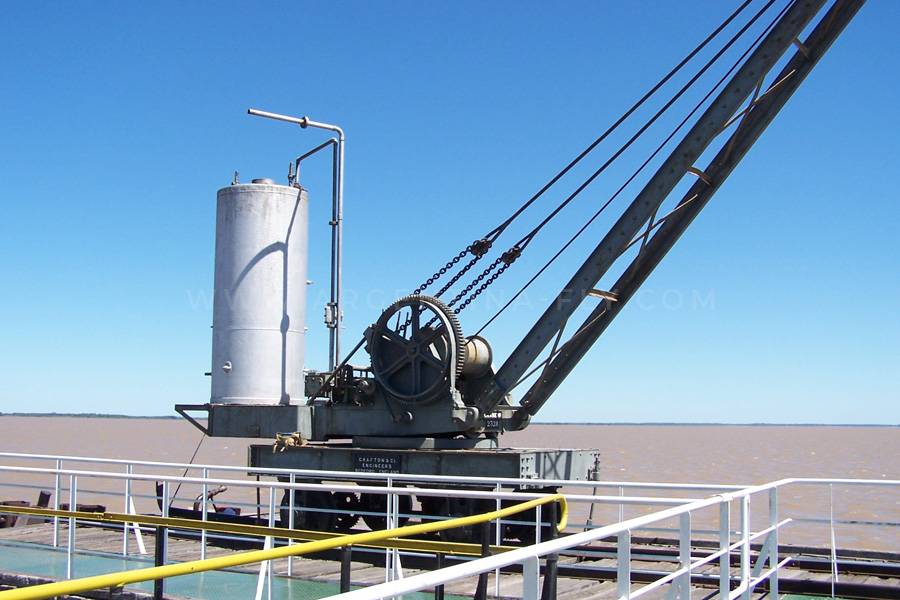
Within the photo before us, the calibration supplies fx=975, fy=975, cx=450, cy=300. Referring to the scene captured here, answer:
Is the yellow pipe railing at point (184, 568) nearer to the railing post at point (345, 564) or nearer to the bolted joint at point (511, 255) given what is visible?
the railing post at point (345, 564)

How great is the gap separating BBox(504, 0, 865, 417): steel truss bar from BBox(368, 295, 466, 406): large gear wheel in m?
1.50

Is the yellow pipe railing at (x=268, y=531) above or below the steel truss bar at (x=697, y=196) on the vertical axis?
below

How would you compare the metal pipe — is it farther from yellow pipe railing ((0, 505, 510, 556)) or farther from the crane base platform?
yellow pipe railing ((0, 505, 510, 556))

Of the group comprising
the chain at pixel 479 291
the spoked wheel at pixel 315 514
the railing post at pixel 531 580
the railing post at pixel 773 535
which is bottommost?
the spoked wheel at pixel 315 514

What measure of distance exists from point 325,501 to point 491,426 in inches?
110

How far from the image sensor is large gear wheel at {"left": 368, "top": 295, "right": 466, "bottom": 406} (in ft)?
46.3

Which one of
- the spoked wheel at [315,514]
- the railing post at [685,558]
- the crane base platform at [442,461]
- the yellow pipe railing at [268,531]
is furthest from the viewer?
the spoked wheel at [315,514]

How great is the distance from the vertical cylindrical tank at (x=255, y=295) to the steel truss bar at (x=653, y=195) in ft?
11.6

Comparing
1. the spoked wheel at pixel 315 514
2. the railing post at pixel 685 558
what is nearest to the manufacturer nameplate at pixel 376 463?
the spoked wheel at pixel 315 514

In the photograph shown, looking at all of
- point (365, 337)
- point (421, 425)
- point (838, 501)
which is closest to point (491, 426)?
point (421, 425)

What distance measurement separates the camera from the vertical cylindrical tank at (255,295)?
15.6 meters

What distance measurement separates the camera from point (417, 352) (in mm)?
14430

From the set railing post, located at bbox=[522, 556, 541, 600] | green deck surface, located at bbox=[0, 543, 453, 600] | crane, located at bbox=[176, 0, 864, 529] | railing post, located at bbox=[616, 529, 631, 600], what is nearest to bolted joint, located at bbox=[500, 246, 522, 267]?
crane, located at bbox=[176, 0, 864, 529]

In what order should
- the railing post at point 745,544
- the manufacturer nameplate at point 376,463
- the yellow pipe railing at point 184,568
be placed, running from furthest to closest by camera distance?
the manufacturer nameplate at point 376,463, the railing post at point 745,544, the yellow pipe railing at point 184,568
